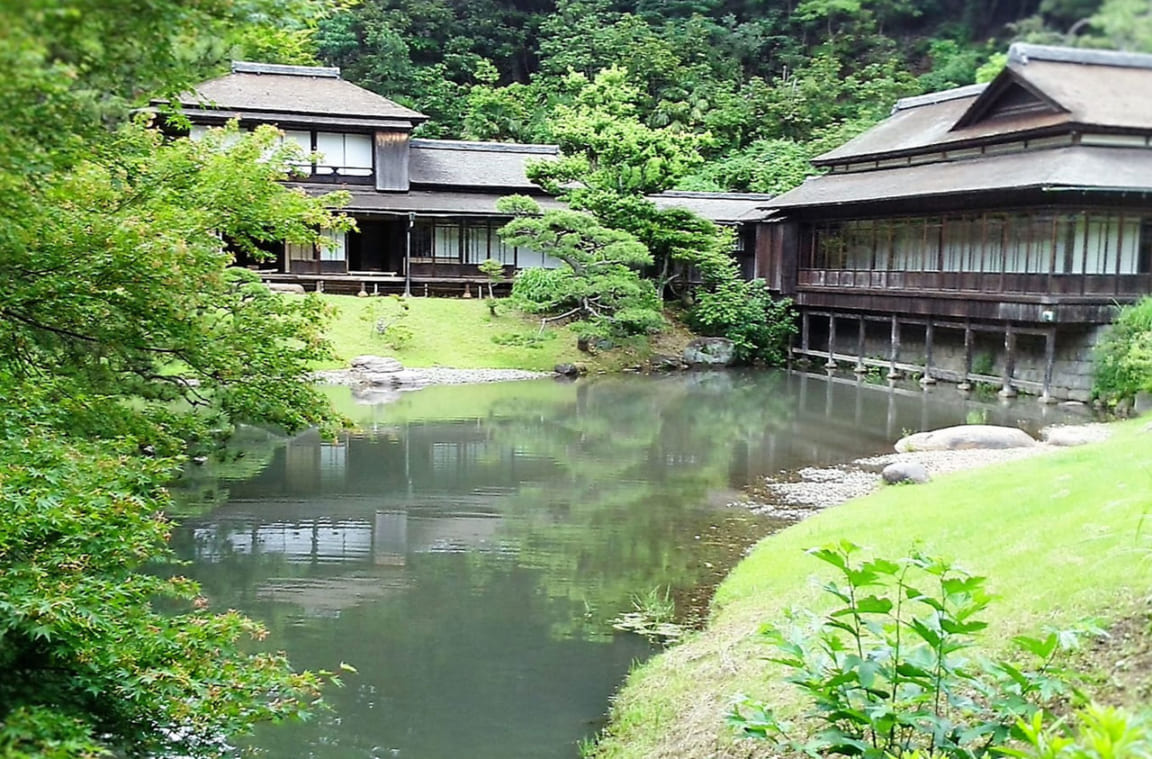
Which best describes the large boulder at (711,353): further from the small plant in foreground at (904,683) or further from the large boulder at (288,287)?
the small plant in foreground at (904,683)

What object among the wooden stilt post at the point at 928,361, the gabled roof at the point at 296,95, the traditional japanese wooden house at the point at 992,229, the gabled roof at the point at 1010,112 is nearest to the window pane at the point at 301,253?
the gabled roof at the point at 296,95

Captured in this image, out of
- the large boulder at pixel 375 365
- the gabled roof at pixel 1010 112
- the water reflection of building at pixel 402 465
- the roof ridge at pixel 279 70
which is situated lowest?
the water reflection of building at pixel 402 465

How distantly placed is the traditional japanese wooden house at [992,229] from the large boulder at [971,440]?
16.5ft

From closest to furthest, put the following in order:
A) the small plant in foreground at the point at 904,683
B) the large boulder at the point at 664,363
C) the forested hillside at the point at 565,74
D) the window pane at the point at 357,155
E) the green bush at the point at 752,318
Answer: the small plant in foreground at the point at 904,683 < the large boulder at the point at 664,363 < the green bush at the point at 752,318 < the window pane at the point at 357,155 < the forested hillside at the point at 565,74

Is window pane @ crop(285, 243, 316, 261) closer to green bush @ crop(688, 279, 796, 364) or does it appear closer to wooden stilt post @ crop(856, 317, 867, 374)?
green bush @ crop(688, 279, 796, 364)

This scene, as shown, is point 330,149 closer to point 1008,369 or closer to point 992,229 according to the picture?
point 992,229

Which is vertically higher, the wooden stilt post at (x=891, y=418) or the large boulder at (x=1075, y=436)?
the large boulder at (x=1075, y=436)

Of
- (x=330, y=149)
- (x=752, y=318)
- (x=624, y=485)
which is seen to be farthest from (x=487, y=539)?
(x=330, y=149)

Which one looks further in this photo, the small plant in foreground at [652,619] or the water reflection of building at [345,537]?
the water reflection of building at [345,537]

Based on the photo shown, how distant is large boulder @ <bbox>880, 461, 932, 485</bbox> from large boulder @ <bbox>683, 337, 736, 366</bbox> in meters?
16.3

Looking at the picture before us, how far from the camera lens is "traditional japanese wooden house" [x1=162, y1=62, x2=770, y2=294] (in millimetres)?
31375

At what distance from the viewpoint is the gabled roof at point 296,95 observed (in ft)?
103

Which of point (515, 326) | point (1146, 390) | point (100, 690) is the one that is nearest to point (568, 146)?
point (515, 326)

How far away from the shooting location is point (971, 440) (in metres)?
15.5
